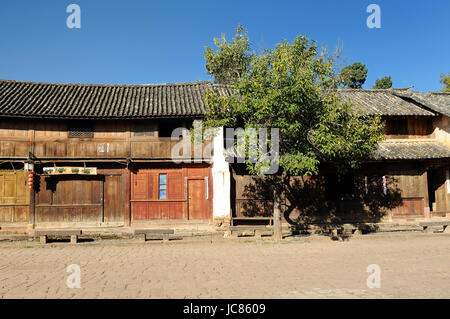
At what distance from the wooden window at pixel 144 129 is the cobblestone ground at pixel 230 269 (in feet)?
18.6

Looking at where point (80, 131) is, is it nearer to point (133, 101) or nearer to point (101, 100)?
point (101, 100)

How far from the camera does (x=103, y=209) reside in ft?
55.4

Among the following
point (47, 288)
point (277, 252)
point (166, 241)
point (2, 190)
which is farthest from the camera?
point (2, 190)

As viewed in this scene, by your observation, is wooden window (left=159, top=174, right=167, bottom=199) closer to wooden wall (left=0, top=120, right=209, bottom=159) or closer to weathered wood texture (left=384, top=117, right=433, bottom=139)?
wooden wall (left=0, top=120, right=209, bottom=159)

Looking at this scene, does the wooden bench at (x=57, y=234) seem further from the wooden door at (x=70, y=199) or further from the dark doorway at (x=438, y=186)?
the dark doorway at (x=438, y=186)

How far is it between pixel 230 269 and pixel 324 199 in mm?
9517

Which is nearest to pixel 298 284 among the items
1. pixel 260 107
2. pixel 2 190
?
pixel 260 107

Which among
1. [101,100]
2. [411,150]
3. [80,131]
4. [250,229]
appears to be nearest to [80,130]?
[80,131]

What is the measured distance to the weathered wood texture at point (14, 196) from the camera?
1650 cm

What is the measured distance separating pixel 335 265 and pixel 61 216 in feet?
42.8

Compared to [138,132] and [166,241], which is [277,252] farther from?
[138,132]

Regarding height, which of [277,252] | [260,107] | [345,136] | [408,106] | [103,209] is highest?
[408,106]

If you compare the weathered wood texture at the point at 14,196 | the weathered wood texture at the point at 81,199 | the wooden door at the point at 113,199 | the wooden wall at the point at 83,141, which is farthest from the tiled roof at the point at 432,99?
the weathered wood texture at the point at 14,196

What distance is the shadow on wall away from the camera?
16469 millimetres
